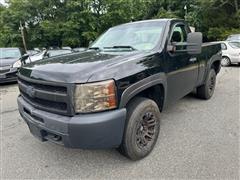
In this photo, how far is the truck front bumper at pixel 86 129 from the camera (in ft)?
7.87

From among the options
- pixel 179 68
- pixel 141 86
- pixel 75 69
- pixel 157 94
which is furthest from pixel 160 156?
pixel 75 69

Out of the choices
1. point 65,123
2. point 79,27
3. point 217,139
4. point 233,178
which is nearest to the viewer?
point 65,123

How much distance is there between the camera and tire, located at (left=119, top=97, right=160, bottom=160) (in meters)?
2.78

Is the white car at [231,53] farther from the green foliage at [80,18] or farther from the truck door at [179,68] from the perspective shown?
the green foliage at [80,18]

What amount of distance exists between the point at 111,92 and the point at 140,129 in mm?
791

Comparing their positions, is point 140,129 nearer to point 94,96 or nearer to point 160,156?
point 160,156

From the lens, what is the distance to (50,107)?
8.75 ft

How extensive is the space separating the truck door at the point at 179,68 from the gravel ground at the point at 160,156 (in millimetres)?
620

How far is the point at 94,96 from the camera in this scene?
7.93 ft

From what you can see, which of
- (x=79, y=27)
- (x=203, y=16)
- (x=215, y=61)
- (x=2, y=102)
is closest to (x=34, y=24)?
(x=79, y=27)

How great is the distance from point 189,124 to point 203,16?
24.0 m

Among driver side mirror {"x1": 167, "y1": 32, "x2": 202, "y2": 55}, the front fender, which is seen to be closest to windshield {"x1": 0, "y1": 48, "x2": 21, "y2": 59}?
driver side mirror {"x1": 167, "y1": 32, "x2": 202, "y2": 55}

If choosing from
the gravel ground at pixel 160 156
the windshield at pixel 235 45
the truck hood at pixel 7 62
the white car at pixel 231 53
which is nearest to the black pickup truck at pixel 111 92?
the gravel ground at pixel 160 156

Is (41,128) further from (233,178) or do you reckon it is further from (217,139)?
(217,139)
